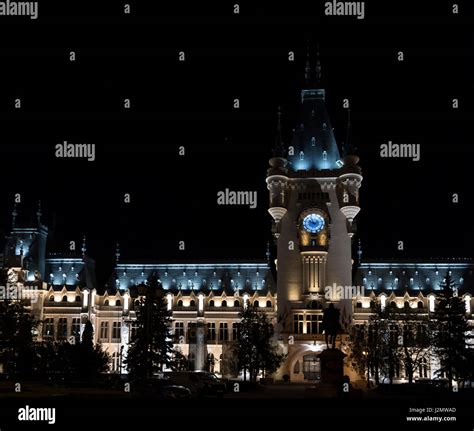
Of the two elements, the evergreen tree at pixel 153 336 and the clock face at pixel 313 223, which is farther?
the clock face at pixel 313 223

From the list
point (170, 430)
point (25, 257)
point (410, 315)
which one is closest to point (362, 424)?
point (170, 430)

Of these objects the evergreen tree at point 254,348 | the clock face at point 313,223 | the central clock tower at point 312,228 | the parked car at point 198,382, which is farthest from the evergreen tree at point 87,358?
the clock face at point 313,223

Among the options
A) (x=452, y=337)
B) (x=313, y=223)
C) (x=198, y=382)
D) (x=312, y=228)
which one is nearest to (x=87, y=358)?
(x=198, y=382)

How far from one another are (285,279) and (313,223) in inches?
346

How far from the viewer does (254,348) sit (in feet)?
264

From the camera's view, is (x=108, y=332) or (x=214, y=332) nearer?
(x=214, y=332)

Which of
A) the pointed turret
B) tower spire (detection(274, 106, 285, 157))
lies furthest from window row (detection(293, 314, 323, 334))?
tower spire (detection(274, 106, 285, 157))

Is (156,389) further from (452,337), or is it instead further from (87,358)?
(452,337)

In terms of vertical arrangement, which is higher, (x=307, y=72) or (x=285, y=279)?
(x=307, y=72)

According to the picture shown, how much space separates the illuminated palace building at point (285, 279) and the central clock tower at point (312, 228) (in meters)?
0.14

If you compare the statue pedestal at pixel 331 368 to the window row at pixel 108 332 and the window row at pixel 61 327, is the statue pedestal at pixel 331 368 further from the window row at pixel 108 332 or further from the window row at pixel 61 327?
the window row at pixel 61 327

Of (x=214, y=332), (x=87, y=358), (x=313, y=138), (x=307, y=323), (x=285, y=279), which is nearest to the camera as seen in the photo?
(x=87, y=358)

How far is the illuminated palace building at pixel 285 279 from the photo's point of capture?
93.8 m

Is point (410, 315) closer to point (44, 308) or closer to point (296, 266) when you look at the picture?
point (296, 266)
